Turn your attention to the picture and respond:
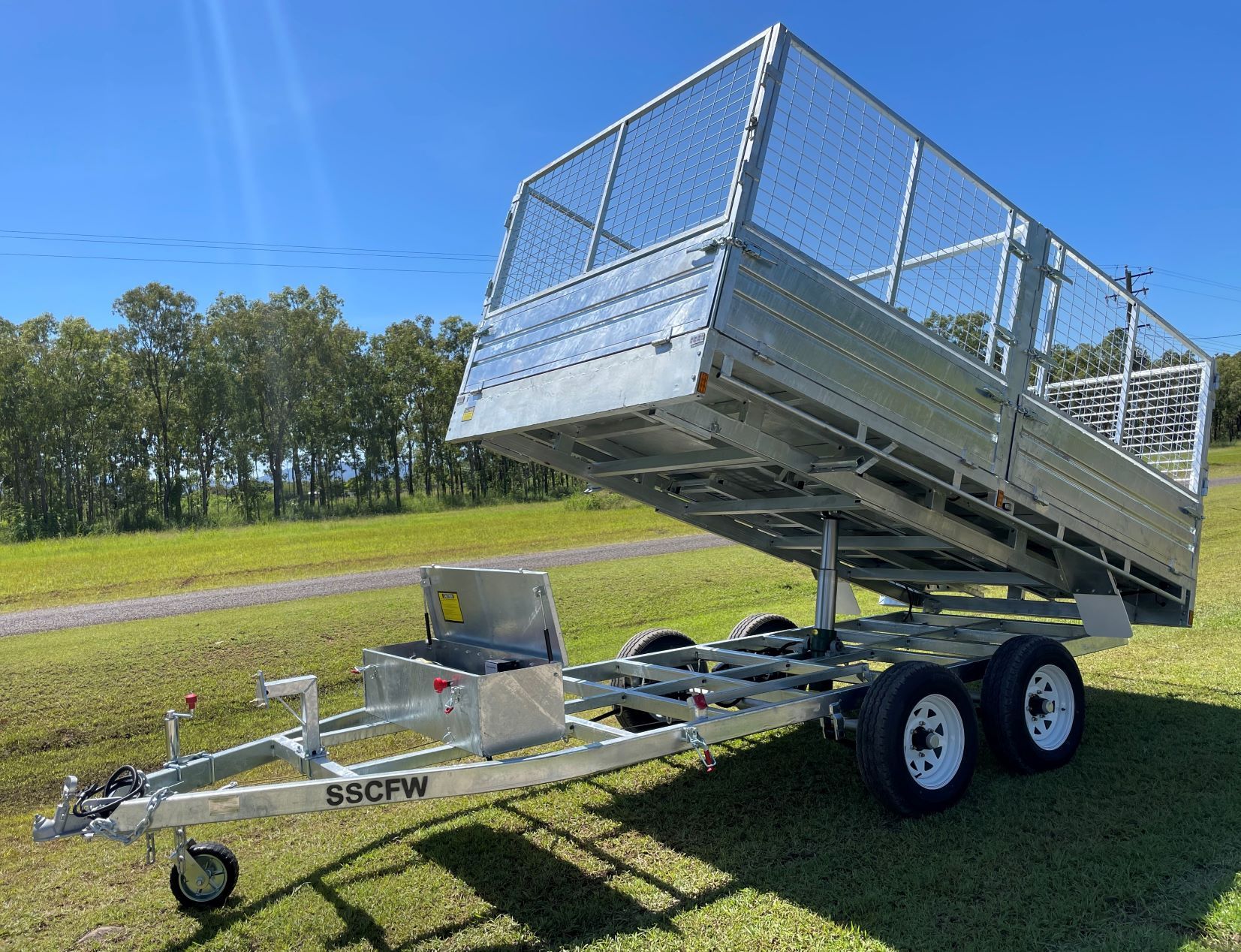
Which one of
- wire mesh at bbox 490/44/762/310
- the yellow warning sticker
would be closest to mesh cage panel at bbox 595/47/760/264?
wire mesh at bbox 490/44/762/310

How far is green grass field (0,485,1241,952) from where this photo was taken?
3.82 metres

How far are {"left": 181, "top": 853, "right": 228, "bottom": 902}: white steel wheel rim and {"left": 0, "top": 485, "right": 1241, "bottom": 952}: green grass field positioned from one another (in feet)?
0.31

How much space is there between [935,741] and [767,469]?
190cm

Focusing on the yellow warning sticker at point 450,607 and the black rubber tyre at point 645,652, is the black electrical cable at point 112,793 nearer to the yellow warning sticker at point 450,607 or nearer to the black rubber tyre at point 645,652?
the yellow warning sticker at point 450,607

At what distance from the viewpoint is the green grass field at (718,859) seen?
12.5 feet

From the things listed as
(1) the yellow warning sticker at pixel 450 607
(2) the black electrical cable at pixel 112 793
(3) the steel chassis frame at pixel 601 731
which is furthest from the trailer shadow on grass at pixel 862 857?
(1) the yellow warning sticker at pixel 450 607

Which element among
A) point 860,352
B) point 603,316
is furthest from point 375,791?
point 860,352

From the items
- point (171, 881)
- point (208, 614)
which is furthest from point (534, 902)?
point (208, 614)

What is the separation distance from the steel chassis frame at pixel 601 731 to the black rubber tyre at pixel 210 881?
0.17 meters

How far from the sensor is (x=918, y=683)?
4.94 meters

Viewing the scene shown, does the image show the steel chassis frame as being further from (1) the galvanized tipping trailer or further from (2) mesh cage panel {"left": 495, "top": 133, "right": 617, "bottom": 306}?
(2) mesh cage panel {"left": 495, "top": 133, "right": 617, "bottom": 306}

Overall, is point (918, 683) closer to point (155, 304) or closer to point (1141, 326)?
point (1141, 326)

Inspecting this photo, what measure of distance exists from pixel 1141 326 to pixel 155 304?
50.8 meters

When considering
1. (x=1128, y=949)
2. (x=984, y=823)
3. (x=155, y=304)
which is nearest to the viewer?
(x=1128, y=949)
